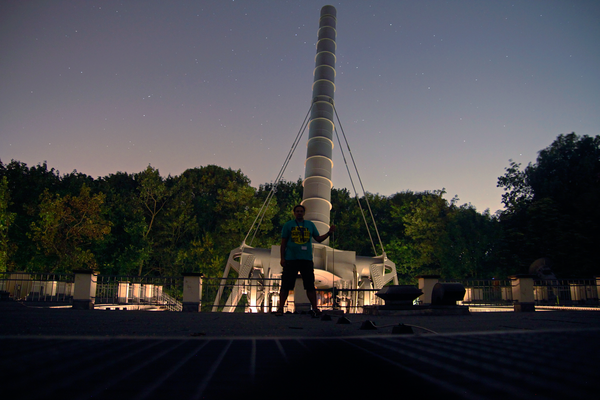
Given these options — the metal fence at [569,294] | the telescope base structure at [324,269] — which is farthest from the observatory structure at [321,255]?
the metal fence at [569,294]

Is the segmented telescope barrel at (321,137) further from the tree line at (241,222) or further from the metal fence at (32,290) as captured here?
the metal fence at (32,290)

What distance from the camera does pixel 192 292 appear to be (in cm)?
1231

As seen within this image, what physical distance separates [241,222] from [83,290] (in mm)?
23355

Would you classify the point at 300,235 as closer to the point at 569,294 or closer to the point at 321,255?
the point at 321,255

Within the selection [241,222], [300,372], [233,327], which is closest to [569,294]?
[233,327]

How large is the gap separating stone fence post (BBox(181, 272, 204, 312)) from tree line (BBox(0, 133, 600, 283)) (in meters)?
15.6

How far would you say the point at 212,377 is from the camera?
1177 mm

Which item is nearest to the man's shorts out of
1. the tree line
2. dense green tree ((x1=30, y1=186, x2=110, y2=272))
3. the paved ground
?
the paved ground

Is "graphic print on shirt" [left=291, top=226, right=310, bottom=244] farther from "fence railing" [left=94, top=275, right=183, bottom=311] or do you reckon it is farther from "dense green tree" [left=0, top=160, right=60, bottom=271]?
"dense green tree" [left=0, top=160, right=60, bottom=271]

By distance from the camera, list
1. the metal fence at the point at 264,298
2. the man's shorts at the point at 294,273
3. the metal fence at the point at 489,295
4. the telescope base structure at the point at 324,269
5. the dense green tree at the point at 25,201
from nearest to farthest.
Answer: the man's shorts at the point at 294,273
the metal fence at the point at 264,298
the metal fence at the point at 489,295
the telescope base structure at the point at 324,269
the dense green tree at the point at 25,201

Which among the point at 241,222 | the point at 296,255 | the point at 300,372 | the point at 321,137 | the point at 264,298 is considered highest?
the point at 321,137

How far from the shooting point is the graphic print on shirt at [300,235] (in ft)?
22.3

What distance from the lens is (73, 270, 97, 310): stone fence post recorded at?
1240cm

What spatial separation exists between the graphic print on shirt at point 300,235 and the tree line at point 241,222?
19.4 meters
